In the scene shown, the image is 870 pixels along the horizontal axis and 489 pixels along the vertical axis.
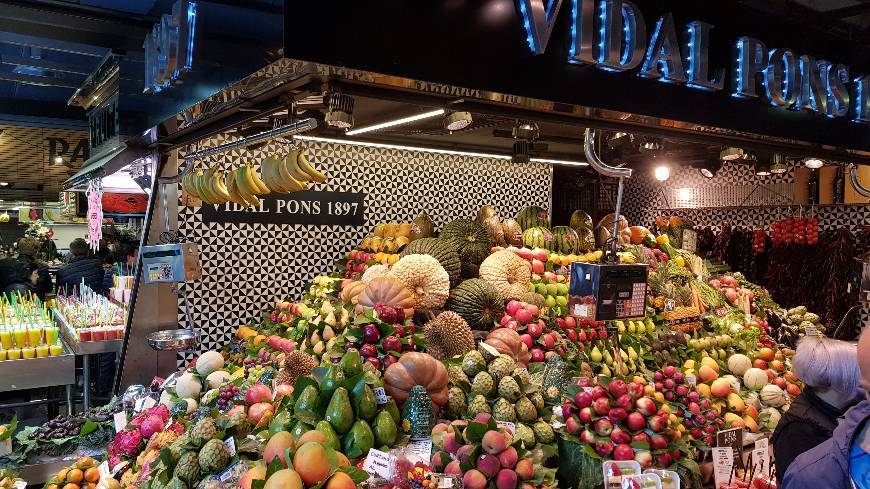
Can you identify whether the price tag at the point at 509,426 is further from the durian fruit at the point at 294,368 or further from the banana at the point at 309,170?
the banana at the point at 309,170

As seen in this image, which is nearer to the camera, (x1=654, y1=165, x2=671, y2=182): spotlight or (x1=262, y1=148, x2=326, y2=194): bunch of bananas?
(x1=262, y1=148, x2=326, y2=194): bunch of bananas

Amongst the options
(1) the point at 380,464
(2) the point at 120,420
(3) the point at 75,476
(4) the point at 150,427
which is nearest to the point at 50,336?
(2) the point at 120,420

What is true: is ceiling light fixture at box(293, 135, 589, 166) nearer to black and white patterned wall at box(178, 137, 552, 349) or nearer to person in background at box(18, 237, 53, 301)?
black and white patterned wall at box(178, 137, 552, 349)

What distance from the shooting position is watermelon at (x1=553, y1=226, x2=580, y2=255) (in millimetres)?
5766

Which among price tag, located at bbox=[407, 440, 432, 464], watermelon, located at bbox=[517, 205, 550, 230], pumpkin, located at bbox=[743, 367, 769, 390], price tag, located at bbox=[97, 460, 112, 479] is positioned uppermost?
watermelon, located at bbox=[517, 205, 550, 230]

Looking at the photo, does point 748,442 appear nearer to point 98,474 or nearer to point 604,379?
point 604,379

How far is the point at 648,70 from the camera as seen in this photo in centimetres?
353

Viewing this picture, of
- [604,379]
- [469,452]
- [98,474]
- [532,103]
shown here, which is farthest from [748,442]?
[98,474]

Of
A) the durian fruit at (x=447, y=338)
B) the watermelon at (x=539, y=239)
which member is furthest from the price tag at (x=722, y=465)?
the watermelon at (x=539, y=239)

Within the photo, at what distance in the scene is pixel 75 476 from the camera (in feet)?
10.8

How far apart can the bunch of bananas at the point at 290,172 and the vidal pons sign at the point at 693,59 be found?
1764 mm

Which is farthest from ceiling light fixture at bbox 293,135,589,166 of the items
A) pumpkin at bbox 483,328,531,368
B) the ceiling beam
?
pumpkin at bbox 483,328,531,368

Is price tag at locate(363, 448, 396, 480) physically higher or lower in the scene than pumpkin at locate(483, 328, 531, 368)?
lower

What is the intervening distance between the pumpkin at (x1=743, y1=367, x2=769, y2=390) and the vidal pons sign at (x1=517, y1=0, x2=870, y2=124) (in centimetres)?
189
